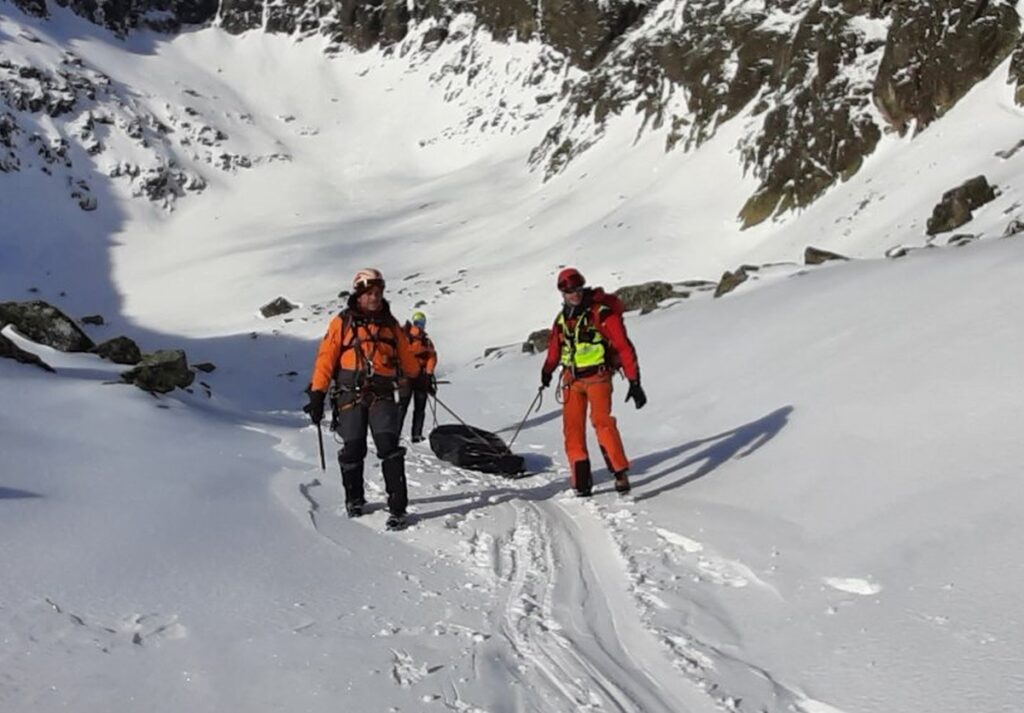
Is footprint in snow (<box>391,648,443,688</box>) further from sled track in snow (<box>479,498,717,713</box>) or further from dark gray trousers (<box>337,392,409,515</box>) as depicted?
dark gray trousers (<box>337,392,409,515</box>)

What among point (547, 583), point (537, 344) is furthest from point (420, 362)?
point (537, 344)

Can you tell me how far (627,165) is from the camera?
147ft

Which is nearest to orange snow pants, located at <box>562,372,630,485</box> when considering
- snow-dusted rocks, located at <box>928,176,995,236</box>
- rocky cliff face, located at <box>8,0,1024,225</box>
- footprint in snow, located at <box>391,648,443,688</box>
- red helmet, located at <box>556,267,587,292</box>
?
red helmet, located at <box>556,267,587,292</box>

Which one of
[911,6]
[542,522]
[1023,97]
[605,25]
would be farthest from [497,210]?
[542,522]

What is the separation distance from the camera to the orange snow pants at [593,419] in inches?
301

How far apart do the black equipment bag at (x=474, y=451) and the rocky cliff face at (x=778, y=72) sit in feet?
71.3

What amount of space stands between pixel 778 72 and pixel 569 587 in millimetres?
34954

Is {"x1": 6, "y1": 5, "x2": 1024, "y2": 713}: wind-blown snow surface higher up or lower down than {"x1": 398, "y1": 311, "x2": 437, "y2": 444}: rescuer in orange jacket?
lower down

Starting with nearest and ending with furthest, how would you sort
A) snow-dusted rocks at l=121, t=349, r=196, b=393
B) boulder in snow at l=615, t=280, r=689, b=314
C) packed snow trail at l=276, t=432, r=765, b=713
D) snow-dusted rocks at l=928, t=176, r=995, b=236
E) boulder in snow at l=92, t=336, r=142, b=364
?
packed snow trail at l=276, t=432, r=765, b=713 < snow-dusted rocks at l=121, t=349, r=196, b=393 < boulder in snow at l=92, t=336, r=142, b=364 < snow-dusted rocks at l=928, t=176, r=995, b=236 < boulder in snow at l=615, t=280, r=689, b=314

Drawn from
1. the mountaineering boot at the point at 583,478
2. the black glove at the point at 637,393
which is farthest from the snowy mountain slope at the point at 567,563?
the black glove at the point at 637,393

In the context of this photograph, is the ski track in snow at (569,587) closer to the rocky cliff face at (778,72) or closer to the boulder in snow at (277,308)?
the rocky cliff face at (778,72)

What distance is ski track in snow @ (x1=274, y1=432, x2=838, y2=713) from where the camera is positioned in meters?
3.64

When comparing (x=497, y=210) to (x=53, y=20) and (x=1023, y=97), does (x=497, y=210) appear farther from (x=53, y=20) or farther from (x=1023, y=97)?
(x=53, y=20)

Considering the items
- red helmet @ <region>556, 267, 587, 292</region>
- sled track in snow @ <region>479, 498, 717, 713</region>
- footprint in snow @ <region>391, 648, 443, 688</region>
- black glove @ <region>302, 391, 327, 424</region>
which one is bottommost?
sled track in snow @ <region>479, 498, 717, 713</region>
